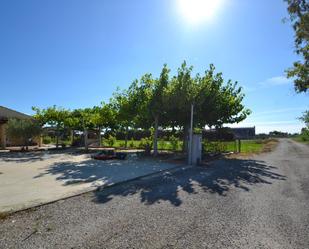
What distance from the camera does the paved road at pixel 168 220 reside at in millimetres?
4395

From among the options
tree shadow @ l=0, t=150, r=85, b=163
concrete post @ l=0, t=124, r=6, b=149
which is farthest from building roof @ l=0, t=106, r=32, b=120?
tree shadow @ l=0, t=150, r=85, b=163

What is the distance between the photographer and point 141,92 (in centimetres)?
1988

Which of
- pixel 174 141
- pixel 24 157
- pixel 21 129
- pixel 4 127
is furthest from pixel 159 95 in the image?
pixel 4 127

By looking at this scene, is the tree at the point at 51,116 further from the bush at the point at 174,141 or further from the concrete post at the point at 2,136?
the bush at the point at 174,141

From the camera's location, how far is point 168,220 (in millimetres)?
5449

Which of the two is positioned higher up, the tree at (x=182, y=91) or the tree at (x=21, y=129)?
the tree at (x=182, y=91)

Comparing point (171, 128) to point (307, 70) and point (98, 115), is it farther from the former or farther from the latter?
point (307, 70)

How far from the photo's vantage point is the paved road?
439 centimetres

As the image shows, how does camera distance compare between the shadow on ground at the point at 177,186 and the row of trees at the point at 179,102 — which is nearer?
the shadow on ground at the point at 177,186

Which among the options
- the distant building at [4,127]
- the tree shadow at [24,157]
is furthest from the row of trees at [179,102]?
the distant building at [4,127]

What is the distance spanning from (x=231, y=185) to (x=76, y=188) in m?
4.79

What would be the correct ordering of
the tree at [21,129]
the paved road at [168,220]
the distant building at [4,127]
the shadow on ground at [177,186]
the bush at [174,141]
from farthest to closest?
the distant building at [4,127] → the bush at [174,141] → the tree at [21,129] → the shadow on ground at [177,186] → the paved road at [168,220]

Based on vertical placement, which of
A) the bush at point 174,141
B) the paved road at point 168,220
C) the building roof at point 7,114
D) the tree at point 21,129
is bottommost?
the paved road at point 168,220

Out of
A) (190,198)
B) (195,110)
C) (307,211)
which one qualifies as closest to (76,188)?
(190,198)
